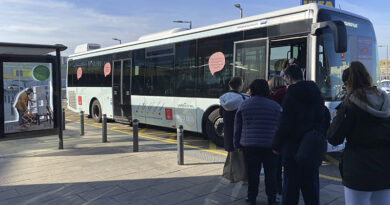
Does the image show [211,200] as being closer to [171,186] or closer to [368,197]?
[171,186]

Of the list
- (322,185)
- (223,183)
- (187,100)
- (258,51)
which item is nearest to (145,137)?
(187,100)

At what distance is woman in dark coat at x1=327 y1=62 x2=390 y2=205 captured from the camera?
2529mm

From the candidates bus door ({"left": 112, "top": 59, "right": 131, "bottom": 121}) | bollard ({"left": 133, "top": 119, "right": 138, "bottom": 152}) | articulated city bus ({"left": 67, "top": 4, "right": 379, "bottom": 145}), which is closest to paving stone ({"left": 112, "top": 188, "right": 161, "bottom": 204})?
bollard ({"left": 133, "top": 119, "right": 138, "bottom": 152})

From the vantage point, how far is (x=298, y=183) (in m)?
3.52

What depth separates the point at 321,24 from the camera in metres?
6.13

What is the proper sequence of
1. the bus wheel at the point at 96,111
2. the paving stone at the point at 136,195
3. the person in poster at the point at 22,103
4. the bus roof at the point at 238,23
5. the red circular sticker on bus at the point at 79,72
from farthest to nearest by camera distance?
the red circular sticker on bus at the point at 79,72 < the bus wheel at the point at 96,111 < the person in poster at the point at 22,103 < the bus roof at the point at 238,23 < the paving stone at the point at 136,195

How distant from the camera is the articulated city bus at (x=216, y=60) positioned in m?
6.31

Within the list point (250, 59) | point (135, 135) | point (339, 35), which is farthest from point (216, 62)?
point (339, 35)

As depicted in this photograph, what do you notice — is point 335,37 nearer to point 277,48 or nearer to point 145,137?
point 277,48

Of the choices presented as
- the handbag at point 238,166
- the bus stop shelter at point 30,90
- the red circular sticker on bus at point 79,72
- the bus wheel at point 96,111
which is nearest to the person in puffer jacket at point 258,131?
the handbag at point 238,166

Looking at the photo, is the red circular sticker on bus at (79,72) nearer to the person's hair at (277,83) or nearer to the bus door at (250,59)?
the bus door at (250,59)

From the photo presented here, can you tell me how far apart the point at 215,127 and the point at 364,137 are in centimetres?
580

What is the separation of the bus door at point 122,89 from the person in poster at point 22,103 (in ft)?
14.1

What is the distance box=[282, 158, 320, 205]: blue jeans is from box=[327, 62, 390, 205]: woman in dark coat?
2.53ft
